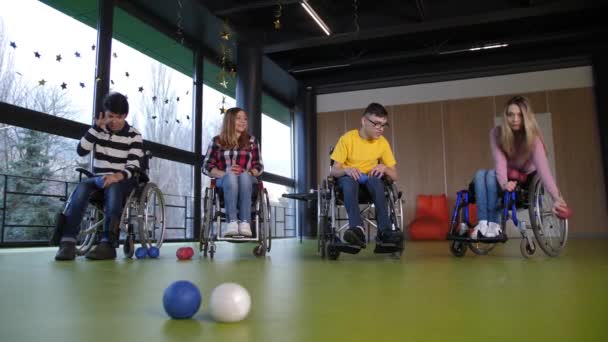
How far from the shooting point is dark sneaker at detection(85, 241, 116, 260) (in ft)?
7.77

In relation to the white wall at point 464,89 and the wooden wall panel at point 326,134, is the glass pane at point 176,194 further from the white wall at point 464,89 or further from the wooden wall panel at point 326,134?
the white wall at point 464,89

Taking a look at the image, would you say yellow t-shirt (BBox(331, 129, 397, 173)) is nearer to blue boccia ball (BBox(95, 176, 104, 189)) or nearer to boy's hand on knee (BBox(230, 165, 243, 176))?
boy's hand on knee (BBox(230, 165, 243, 176))

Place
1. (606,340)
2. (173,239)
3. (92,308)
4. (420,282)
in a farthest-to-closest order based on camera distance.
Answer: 1. (173,239)
2. (420,282)
3. (92,308)
4. (606,340)

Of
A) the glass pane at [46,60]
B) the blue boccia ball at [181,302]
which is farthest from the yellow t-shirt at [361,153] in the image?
the glass pane at [46,60]

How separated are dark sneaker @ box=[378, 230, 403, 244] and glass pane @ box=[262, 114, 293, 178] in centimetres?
499

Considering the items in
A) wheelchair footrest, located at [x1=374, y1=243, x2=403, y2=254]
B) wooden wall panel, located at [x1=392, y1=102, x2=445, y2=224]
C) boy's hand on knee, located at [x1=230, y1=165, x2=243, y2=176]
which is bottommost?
wheelchair footrest, located at [x1=374, y1=243, x2=403, y2=254]

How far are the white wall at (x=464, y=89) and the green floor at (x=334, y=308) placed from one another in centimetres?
636

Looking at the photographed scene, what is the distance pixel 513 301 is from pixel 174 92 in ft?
16.1

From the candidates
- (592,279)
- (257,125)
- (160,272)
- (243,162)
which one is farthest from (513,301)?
(257,125)

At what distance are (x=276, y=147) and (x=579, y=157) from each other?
442 cm

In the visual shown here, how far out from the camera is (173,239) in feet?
17.2

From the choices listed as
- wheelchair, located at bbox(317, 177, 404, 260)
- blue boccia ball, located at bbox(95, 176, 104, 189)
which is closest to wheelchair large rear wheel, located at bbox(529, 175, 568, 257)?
wheelchair, located at bbox(317, 177, 404, 260)

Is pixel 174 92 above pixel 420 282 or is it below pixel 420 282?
above

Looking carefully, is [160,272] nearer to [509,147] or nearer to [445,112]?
[509,147]
